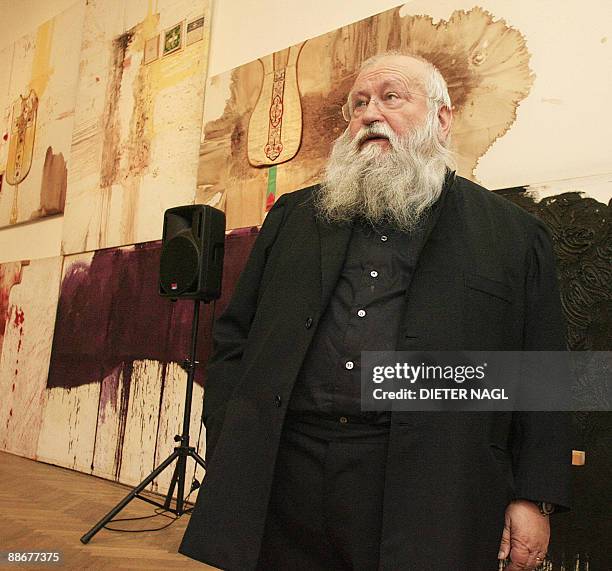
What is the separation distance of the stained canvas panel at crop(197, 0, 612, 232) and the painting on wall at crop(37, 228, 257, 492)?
0.43 m

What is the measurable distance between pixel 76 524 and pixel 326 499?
6.93ft

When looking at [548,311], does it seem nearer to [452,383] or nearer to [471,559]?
[452,383]

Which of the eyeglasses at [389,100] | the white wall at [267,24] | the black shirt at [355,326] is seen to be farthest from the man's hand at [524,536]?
the white wall at [267,24]

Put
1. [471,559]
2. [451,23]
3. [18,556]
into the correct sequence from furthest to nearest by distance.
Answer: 1. [451,23]
2. [18,556]
3. [471,559]

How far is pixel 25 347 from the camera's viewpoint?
5.03m

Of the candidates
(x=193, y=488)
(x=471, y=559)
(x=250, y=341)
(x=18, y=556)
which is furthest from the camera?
(x=193, y=488)

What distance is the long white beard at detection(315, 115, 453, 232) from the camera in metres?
1.60

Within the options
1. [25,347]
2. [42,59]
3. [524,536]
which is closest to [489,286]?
[524,536]

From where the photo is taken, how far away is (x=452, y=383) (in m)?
1.36

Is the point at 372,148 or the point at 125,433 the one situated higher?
the point at 372,148

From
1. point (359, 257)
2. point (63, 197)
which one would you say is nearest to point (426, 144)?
point (359, 257)

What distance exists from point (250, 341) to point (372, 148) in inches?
24.2
